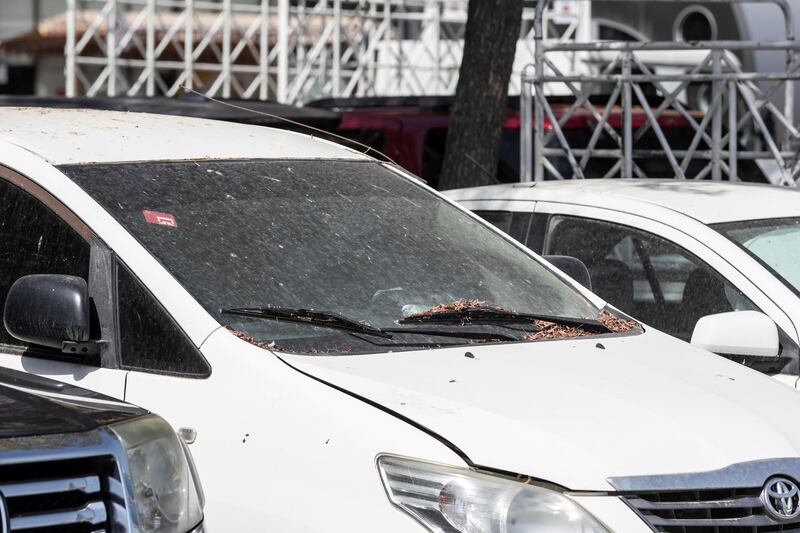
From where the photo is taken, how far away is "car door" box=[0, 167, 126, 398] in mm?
3346

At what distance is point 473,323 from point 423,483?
900 millimetres

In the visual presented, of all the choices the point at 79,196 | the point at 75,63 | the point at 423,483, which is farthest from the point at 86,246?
the point at 75,63

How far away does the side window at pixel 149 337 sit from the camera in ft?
10.4

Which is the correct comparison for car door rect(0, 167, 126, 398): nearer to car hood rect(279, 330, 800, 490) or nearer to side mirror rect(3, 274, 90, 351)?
side mirror rect(3, 274, 90, 351)

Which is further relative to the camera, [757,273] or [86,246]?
[757,273]

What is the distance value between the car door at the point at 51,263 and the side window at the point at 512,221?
7.41ft

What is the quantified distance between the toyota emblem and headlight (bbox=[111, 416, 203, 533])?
4.24 feet

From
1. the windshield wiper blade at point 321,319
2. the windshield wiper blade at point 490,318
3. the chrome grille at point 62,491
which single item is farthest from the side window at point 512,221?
the chrome grille at point 62,491

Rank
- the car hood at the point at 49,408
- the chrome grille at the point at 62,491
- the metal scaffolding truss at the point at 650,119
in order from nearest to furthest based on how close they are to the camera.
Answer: the chrome grille at the point at 62,491 → the car hood at the point at 49,408 → the metal scaffolding truss at the point at 650,119

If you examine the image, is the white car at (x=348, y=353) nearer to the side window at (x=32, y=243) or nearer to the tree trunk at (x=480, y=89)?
the side window at (x=32, y=243)

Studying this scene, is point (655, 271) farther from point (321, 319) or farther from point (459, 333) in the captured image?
point (321, 319)

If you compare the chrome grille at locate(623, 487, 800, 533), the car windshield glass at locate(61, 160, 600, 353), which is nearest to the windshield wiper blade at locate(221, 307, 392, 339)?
the car windshield glass at locate(61, 160, 600, 353)

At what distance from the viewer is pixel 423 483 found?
282 cm

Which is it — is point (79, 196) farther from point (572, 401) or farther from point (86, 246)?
point (572, 401)
